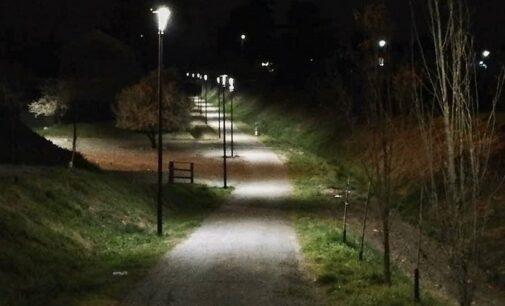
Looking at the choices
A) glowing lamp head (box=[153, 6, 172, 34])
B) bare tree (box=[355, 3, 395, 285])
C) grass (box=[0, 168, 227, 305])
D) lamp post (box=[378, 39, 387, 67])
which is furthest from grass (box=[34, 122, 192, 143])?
bare tree (box=[355, 3, 395, 285])

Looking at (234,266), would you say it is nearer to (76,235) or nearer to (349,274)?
(349,274)

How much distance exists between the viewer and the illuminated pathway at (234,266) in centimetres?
1275

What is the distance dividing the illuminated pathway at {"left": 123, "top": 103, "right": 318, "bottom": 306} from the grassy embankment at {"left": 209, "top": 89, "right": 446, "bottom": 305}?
519 millimetres

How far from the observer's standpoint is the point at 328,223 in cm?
2348

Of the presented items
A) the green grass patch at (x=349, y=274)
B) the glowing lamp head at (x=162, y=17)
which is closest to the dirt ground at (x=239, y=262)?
the green grass patch at (x=349, y=274)

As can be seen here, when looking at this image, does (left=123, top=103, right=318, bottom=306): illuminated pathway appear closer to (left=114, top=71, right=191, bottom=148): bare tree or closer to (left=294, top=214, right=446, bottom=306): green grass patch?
(left=294, top=214, right=446, bottom=306): green grass patch

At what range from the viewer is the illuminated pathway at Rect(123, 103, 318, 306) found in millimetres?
12750

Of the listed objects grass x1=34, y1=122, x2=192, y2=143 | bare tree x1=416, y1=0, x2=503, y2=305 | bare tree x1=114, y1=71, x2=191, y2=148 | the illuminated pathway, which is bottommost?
the illuminated pathway

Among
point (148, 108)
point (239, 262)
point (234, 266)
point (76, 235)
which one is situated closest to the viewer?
point (234, 266)

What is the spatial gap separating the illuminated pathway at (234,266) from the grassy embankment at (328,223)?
0.52 m

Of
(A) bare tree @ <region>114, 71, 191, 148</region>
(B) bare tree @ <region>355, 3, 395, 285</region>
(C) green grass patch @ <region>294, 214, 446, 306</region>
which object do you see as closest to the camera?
(B) bare tree @ <region>355, 3, 395, 285</region>

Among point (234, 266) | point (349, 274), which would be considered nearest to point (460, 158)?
point (349, 274)

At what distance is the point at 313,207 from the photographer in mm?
28766

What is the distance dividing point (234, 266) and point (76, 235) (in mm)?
4412
